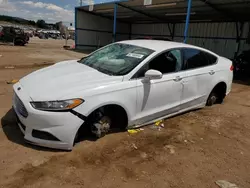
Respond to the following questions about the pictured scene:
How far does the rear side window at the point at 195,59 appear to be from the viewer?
4246 mm

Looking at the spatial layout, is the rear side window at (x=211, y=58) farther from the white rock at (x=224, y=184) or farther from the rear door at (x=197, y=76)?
the white rock at (x=224, y=184)

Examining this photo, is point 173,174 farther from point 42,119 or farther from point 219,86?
point 219,86

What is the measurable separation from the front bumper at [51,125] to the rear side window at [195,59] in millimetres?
2397

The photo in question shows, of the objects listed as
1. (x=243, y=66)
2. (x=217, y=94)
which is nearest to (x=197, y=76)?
(x=217, y=94)

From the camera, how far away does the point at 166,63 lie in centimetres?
391

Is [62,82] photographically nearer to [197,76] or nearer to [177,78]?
[177,78]

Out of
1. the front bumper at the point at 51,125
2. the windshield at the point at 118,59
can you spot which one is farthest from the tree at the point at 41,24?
the front bumper at the point at 51,125

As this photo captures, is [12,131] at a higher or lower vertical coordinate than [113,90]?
Answer: lower

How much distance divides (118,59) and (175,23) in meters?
19.9

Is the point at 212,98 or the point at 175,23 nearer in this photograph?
the point at 212,98

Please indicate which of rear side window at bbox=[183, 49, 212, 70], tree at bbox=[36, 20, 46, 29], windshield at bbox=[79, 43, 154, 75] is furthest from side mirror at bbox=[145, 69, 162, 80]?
tree at bbox=[36, 20, 46, 29]

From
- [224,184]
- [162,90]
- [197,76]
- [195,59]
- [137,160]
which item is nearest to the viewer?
[224,184]

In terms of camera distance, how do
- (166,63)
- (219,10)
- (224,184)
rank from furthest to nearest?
(219,10) → (166,63) → (224,184)

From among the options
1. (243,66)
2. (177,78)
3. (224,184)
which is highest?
(177,78)
